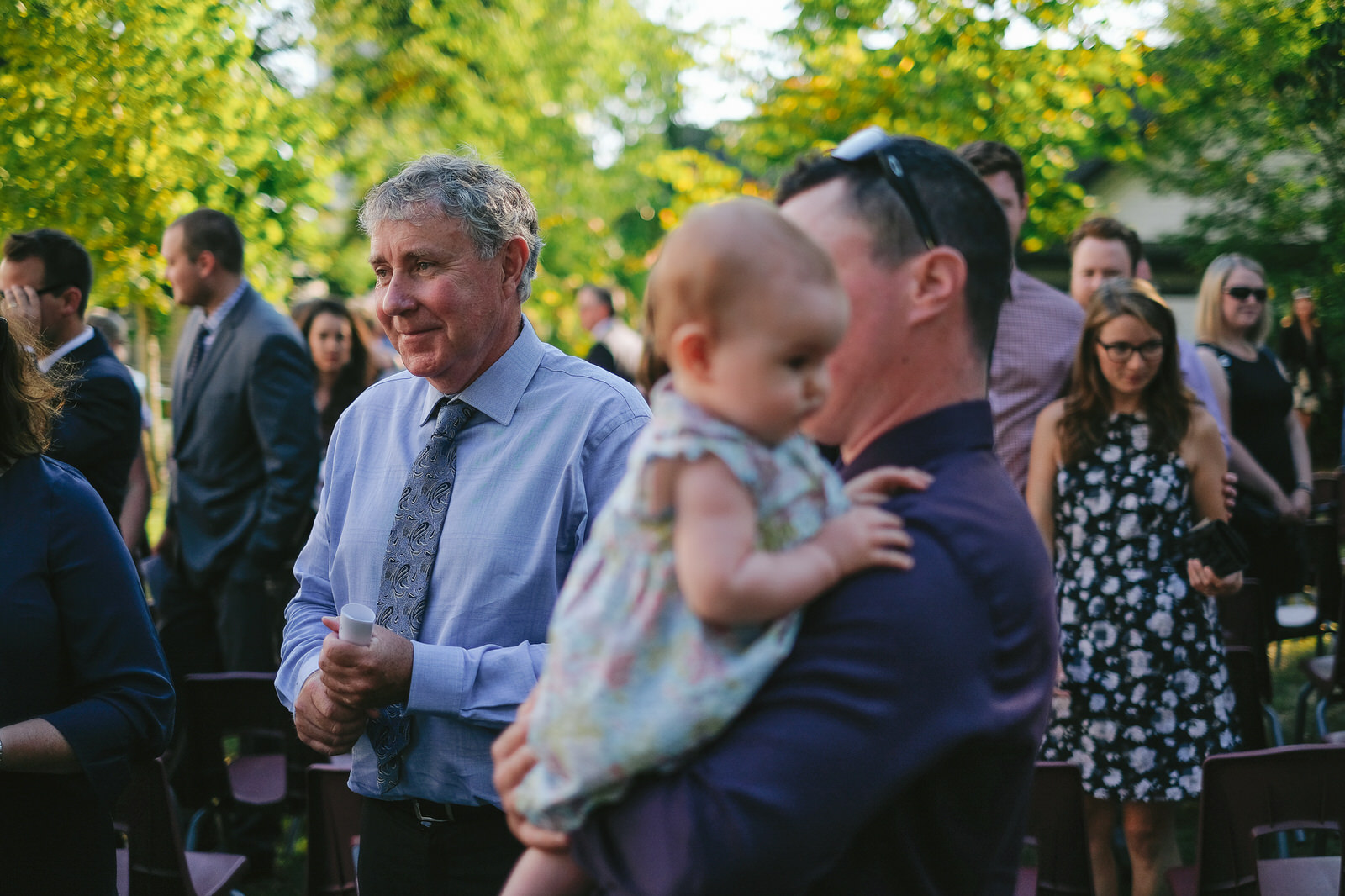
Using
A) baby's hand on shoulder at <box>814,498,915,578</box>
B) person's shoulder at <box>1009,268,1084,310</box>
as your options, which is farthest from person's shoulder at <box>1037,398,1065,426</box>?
baby's hand on shoulder at <box>814,498,915,578</box>

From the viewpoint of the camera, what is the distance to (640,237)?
1909 cm

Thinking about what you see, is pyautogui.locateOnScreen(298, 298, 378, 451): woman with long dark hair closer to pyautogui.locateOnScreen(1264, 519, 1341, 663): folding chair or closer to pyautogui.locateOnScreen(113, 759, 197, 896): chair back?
pyautogui.locateOnScreen(113, 759, 197, 896): chair back

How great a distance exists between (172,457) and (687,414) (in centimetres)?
500

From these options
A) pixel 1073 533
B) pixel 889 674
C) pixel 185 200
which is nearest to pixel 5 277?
pixel 185 200

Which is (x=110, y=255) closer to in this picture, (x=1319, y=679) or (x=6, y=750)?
(x=6, y=750)

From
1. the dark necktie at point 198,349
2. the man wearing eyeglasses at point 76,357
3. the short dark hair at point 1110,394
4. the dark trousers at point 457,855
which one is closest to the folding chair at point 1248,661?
the short dark hair at point 1110,394

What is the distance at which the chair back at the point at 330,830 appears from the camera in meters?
3.12

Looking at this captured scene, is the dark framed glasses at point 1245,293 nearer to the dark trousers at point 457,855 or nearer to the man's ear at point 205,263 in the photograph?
the man's ear at point 205,263

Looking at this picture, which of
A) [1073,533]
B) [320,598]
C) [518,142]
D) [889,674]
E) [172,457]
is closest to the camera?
[889,674]

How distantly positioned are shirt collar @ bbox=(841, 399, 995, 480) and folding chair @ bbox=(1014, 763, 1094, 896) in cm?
209

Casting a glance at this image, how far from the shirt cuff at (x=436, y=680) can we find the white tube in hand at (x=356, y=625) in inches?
5.2

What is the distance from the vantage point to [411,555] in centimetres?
238

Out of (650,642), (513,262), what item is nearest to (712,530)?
(650,642)

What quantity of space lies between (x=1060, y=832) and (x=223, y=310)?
4.38 meters
